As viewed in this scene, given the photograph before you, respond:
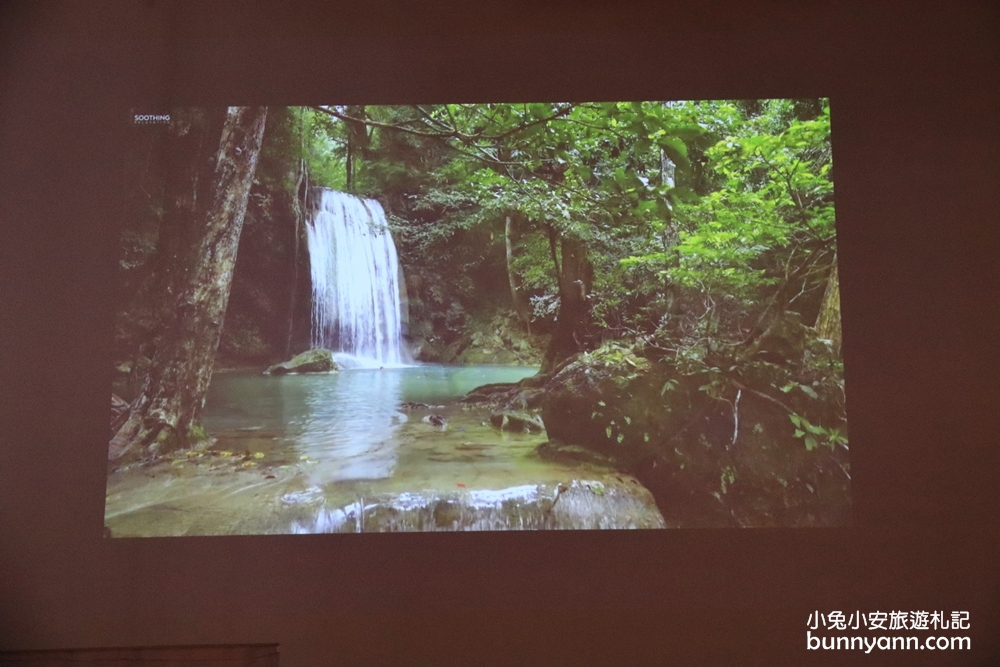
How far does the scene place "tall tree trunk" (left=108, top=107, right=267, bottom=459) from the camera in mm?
2389

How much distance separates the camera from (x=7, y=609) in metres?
2.34

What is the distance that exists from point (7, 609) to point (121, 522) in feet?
1.89

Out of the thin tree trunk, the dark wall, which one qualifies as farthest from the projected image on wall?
the dark wall

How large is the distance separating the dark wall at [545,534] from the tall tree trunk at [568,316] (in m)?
0.73

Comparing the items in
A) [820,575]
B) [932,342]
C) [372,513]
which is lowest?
[820,575]

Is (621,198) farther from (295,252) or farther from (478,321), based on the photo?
(295,252)

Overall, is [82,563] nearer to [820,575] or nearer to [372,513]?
[372,513]

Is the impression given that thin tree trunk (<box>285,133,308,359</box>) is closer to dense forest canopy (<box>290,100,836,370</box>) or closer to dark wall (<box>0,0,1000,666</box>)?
dense forest canopy (<box>290,100,836,370</box>)

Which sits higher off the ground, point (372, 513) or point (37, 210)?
point (37, 210)

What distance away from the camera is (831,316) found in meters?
2.46

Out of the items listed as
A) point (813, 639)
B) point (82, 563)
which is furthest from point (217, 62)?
point (813, 639)

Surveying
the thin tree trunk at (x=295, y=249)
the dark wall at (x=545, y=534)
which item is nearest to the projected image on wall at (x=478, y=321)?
the thin tree trunk at (x=295, y=249)

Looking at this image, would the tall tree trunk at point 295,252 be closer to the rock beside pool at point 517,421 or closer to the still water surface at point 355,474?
the still water surface at point 355,474

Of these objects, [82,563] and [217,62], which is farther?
[217,62]
